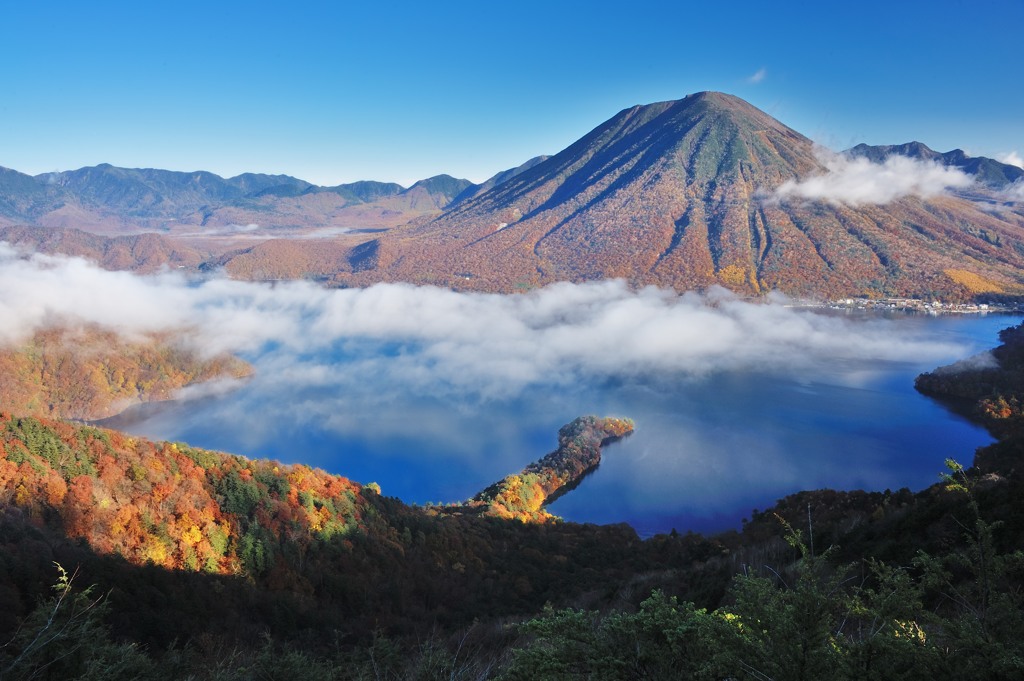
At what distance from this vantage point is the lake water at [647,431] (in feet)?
152

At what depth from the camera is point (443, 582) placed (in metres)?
24.1

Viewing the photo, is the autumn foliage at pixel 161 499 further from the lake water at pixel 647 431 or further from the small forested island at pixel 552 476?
the lake water at pixel 647 431

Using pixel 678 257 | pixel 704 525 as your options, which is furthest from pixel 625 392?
pixel 678 257

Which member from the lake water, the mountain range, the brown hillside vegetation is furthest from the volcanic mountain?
the brown hillside vegetation

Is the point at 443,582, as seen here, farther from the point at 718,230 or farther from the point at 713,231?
the point at 713,231

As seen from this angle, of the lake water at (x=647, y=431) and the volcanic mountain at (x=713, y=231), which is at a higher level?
the volcanic mountain at (x=713, y=231)

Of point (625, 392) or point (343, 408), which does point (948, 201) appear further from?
point (343, 408)

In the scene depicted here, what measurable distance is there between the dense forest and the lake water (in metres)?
11.9

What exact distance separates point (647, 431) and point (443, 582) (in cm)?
4089

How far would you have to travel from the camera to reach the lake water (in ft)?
152

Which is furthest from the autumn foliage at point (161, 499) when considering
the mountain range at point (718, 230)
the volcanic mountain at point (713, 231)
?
the volcanic mountain at point (713, 231)

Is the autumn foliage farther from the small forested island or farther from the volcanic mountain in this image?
the volcanic mountain

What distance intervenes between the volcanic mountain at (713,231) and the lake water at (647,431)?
119 ft

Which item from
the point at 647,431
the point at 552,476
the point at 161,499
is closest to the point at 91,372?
the point at 552,476
